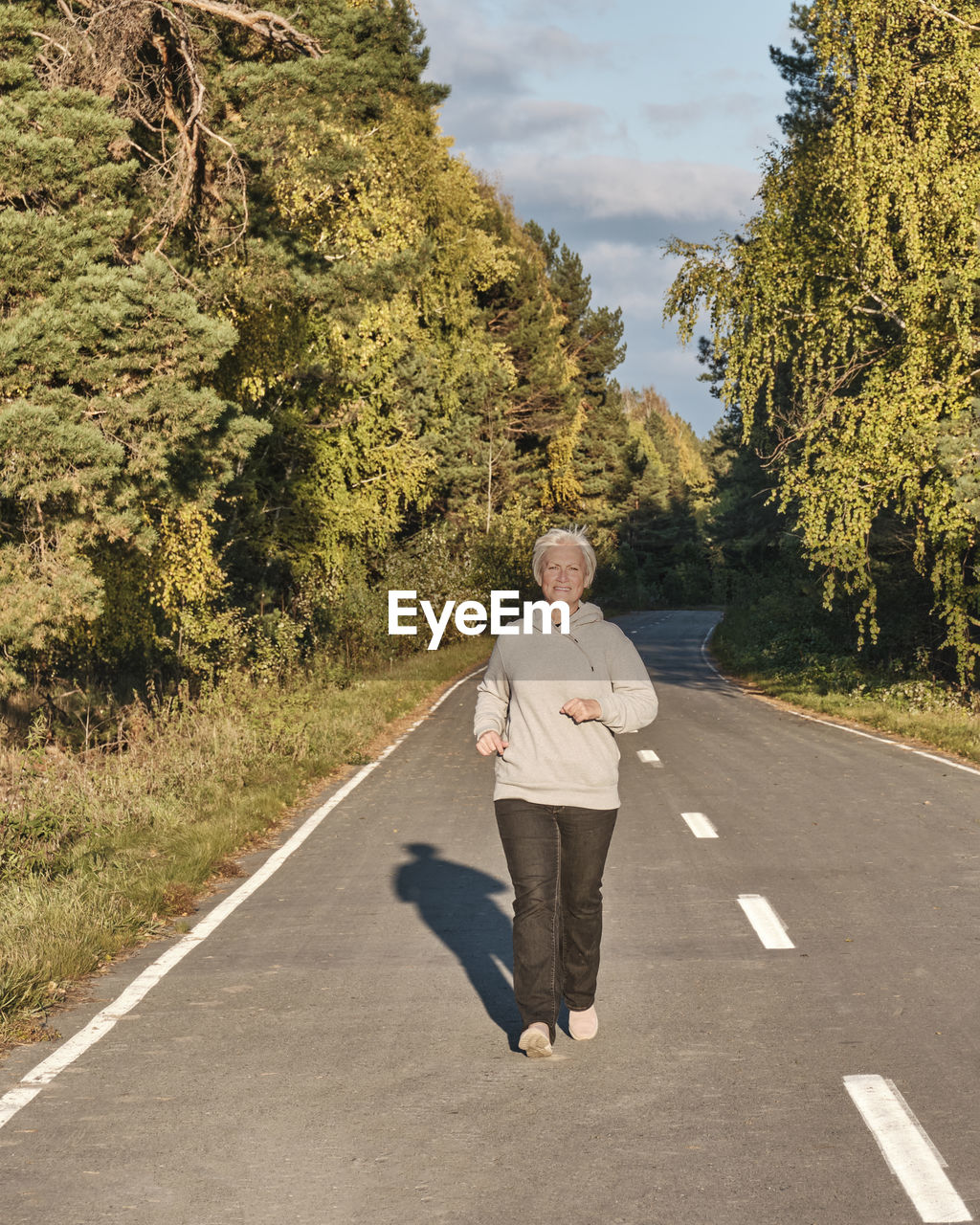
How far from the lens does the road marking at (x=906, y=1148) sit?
4.22m

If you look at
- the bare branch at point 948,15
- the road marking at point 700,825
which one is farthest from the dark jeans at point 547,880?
the bare branch at point 948,15

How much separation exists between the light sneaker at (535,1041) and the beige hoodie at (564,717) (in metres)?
0.91

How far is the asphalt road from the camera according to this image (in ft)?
14.5

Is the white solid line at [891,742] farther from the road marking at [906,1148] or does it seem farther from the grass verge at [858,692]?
the road marking at [906,1148]

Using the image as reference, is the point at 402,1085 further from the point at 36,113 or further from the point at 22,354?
the point at 36,113

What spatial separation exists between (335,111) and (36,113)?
5.24 metres

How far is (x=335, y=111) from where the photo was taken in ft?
59.7

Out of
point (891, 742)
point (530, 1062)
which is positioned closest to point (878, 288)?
point (891, 742)

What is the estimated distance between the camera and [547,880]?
5.75m

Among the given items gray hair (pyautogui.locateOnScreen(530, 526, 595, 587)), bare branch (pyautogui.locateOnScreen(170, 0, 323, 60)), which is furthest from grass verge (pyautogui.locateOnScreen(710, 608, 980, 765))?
gray hair (pyautogui.locateOnScreen(530, 526, 595, 587))

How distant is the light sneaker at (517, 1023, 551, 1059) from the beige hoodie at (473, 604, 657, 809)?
0.91 m

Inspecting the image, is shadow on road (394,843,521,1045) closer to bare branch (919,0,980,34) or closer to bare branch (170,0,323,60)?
bare branch (170,0,323,60)

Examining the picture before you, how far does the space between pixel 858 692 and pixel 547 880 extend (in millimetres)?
21319

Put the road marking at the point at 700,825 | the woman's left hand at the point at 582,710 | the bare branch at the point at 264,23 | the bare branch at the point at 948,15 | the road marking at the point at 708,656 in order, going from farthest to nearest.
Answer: the road marking at the point at 708,656 < the bare branch at the point at 948,15 < the bare branch at the point at 264,23 < the road marking at the point at 700,825 < the woman's left hand at the point at 582,710
